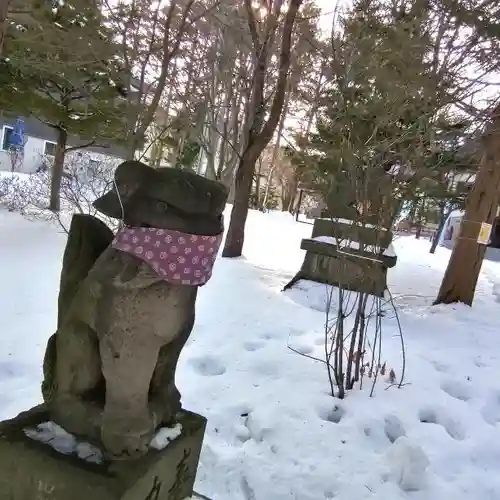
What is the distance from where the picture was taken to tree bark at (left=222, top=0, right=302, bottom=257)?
6.64 m

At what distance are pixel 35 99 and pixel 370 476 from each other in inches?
325

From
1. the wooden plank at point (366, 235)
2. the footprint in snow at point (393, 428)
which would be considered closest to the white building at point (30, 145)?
the wooden plank at point (366, 235)

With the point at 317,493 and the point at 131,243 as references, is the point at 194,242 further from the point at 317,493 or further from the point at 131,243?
the point at 317,493

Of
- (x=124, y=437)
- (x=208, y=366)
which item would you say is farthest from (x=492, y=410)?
(x=124, y=437)

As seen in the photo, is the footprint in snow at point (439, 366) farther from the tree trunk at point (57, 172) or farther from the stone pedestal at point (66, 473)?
the tree trunk at point (57, 172)

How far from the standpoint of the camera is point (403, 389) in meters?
3.25

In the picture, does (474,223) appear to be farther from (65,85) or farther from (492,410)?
(65,85)

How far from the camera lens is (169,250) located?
1203 mm

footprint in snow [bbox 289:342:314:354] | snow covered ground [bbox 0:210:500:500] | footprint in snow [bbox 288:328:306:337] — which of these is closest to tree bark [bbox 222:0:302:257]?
snow covered ground [bbox 0:210:500:500]

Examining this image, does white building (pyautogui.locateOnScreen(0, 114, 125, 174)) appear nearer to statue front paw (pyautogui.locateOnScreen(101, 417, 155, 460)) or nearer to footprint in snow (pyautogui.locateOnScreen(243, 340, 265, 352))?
footprint in snow (pyautogui.locateOnScreen(243, 340, 265, 352))

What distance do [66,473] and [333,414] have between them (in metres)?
1.94

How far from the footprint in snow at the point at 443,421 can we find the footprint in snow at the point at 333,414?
0.49 metres

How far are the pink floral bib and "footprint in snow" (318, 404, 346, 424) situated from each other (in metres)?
1.94

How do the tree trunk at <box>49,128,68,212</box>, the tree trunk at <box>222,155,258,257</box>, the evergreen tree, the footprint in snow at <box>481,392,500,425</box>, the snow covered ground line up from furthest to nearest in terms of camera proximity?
1. the tree trunk at <box>49,128,68,212</box>
2. the tree trunk at <box>222,155,258,257</box>
3. the evergreen tree
4. the footprint in snow at <box>481,392,500,425</box>
5. the snow covered ground
